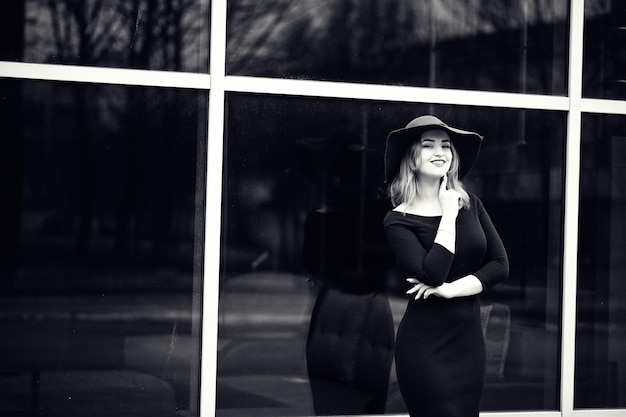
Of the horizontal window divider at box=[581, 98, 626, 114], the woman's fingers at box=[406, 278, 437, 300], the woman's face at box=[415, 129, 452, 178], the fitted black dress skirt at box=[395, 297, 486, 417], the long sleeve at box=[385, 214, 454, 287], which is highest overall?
the horizontal window divider at box=[581, 98, 626, 114]

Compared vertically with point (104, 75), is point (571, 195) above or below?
below

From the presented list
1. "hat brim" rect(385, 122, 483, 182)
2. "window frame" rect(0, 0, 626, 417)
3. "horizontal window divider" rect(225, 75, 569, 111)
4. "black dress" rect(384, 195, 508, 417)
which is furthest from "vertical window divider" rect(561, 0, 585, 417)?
"black dress" rect(384, 195, 508, 417)

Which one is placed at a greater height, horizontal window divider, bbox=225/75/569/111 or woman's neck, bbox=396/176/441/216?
horizontal window divider, bbox=225/75/569/111

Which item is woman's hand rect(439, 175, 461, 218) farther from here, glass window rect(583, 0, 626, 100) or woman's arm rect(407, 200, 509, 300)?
glass window rect(583, 0, 626, 100)

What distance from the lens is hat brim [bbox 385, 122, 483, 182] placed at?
445 centimetres

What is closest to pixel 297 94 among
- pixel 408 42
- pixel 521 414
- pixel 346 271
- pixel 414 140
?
pixel 408 42

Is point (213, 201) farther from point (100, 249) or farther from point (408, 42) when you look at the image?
point (408, 42)

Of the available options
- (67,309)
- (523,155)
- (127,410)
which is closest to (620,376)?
(523,155)

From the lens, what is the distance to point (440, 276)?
404 centimetres

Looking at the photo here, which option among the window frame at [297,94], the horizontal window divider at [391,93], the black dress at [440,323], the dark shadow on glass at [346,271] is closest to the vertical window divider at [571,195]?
the window frame at [297,94]

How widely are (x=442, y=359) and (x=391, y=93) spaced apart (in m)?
2.30

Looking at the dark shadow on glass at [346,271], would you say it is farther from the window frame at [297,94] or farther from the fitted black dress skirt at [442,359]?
the fitted black dress skirt at [442,359]

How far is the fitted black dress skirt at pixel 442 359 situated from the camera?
13.5ft

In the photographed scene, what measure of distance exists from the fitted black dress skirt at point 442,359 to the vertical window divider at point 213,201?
5.62 feet
